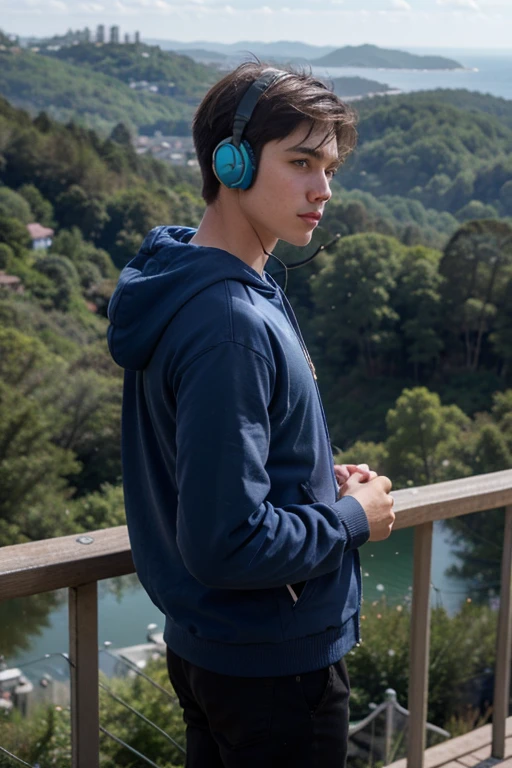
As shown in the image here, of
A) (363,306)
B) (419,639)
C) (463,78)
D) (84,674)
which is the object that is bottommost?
(363,306)

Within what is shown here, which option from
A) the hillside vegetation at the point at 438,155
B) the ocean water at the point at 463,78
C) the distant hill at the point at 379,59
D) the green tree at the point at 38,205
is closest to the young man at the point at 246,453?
the distant hill at the point at 379,59

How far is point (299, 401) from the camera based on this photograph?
938 mm

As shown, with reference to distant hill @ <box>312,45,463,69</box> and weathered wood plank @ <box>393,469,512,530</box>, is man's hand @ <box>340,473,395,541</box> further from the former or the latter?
distant hill @ <box>312,45,463,69</box>

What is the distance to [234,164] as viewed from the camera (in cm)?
93

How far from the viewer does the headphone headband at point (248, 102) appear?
36.5 inches

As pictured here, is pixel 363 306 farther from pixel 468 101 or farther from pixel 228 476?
pixel 468 101

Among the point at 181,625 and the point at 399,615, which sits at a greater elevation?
the point at 181,625

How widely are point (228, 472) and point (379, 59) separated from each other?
48.3m

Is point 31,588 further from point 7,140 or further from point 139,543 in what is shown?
point 7,140

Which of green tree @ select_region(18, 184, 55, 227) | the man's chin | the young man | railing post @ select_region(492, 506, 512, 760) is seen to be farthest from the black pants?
green tree @ select_region(18, 184, 55, 227)

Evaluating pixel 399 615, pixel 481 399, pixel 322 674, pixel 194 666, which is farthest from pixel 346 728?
pixel 481 399

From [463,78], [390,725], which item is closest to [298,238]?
[390,725]

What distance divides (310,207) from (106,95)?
68796mm

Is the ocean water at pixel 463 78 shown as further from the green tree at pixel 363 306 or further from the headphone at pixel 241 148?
the headphone at pixel 241 148
